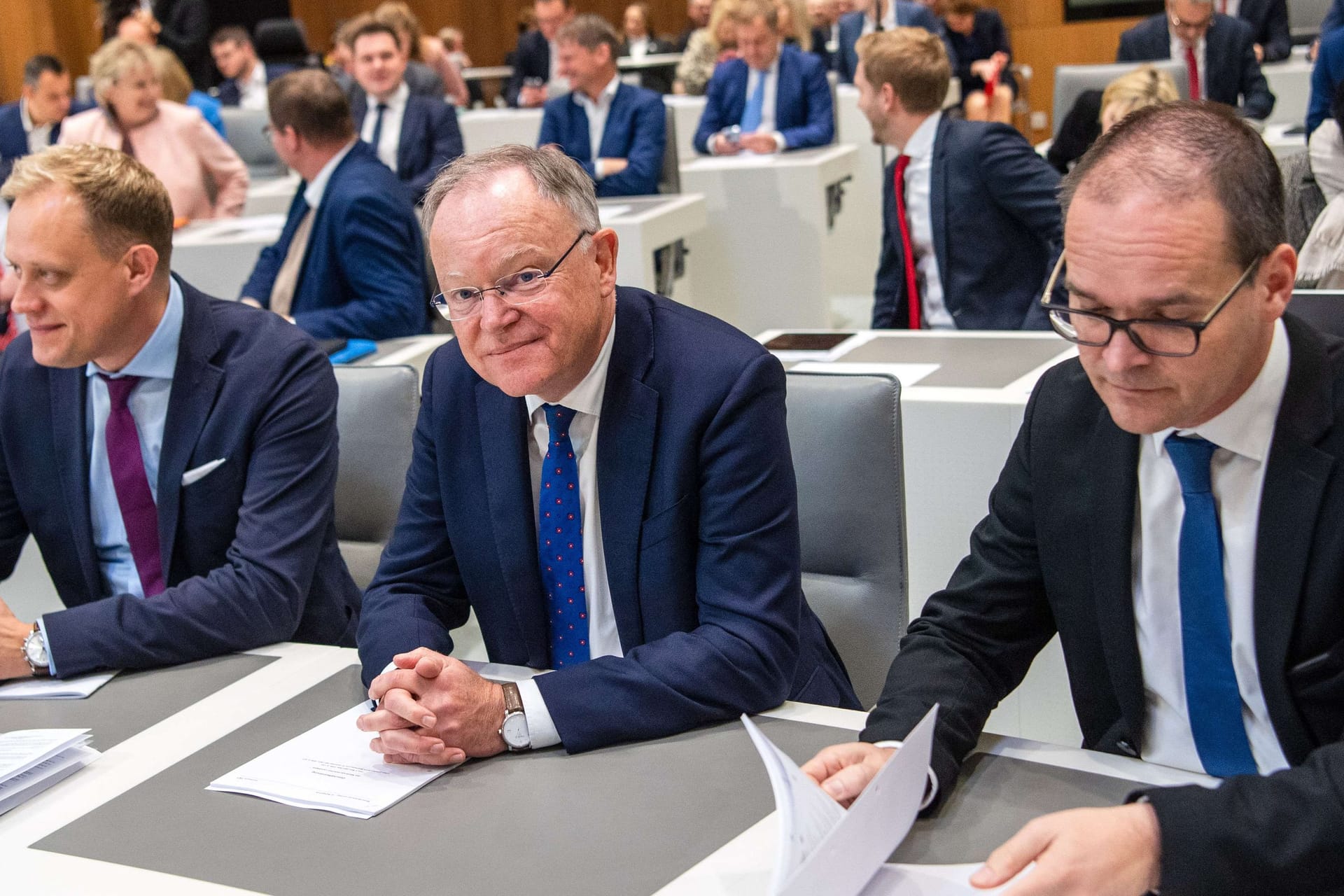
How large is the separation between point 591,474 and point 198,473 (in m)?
0.67

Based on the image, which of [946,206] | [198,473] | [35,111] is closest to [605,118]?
[946,206]

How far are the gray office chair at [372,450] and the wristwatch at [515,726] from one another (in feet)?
2.99

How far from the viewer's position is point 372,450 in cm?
231

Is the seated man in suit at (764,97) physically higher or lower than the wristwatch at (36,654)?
higher

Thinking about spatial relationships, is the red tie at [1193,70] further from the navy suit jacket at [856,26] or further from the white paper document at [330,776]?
the white paper document at [330,776]

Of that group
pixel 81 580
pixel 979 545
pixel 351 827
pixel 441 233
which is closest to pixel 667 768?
pixel 351 827

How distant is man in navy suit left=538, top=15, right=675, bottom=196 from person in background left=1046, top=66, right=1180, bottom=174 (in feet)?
5.47

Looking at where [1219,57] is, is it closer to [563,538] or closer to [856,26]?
[856,26]

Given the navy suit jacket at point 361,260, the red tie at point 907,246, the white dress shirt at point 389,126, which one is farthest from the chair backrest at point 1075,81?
the navy suit jacket at point 361,260

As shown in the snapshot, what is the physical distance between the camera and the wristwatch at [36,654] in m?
1.73

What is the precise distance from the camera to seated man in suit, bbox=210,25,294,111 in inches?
372

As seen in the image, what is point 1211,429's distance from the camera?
1264 millimetres

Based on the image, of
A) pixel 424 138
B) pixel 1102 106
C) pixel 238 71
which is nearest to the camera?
pixel 1102 106

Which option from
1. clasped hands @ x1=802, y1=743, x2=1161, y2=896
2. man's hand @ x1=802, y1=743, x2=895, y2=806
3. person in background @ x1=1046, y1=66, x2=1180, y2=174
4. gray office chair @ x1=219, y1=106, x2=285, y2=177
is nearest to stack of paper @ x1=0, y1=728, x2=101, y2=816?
man's hand @ x1=802, y1=743, x2=895, y2=806
